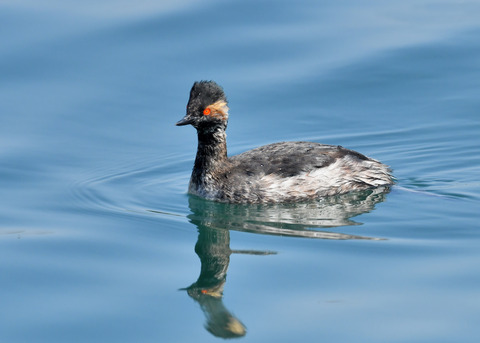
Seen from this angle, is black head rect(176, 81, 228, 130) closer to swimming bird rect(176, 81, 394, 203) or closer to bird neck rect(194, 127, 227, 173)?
swimming bird rect(176, 81, 394, 203)

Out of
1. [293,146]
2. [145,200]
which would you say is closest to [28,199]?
[145,200]

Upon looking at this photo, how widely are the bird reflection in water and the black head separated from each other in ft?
3.66

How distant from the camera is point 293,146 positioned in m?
12.6

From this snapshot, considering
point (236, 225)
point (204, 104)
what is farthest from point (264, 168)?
point (236, 225)

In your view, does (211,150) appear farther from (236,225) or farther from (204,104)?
(236,225)

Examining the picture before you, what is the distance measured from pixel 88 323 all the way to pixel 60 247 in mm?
2210

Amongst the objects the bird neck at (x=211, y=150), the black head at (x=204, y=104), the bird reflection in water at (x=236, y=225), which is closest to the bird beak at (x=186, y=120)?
the black head at (x=204, y=104)

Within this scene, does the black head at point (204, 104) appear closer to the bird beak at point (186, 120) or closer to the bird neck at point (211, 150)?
the bird beak at point (186, 120)

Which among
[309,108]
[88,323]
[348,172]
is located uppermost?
[309,108]

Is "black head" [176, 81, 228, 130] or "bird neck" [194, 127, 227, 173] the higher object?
"black head" [176, 81, 228, 130]

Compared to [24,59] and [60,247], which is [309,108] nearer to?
[24,59]

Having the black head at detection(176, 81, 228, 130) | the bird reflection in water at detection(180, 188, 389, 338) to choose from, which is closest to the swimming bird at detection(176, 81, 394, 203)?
the black head at detection(176, 81, 228, 130)

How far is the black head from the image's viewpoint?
11992mm

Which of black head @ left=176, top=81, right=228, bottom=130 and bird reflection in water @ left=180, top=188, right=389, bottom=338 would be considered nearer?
bird reflection in water @ left=180, top=188, right=389, bottom=338
